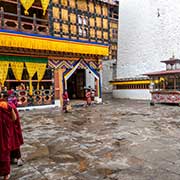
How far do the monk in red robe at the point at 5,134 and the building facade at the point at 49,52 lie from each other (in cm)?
749

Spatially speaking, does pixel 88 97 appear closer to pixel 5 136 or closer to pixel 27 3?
pixel 27 3

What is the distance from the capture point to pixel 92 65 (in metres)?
13.8

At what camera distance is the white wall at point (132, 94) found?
1666 cm

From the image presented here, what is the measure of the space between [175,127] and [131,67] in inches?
563

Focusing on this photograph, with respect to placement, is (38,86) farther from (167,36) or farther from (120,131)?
(167,36)

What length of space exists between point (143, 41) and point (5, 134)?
18.1m

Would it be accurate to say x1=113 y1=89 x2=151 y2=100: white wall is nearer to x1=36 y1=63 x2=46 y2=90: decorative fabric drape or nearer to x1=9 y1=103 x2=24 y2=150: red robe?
x1=36 y1=63 x2=46 y2=90: decorative fabric drape

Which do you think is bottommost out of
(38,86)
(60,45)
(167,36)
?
(38,86)

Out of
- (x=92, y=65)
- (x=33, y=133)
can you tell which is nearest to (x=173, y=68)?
(x=92, y=65)

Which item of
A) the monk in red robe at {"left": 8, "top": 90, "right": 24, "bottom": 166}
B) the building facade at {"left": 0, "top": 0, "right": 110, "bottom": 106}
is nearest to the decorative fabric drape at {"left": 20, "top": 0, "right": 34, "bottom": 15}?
the building facade at {"left": 0, "top": 0, "right": 110, "bottom": 106}

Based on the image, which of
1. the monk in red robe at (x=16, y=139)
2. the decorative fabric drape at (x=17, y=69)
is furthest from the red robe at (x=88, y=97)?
the monk in red robe at (x=16, y=139)

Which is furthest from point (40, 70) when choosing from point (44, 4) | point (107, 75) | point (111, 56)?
point (111, 56)

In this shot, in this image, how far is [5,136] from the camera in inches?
116

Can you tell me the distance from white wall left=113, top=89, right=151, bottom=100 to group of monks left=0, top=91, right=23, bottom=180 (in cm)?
1434
